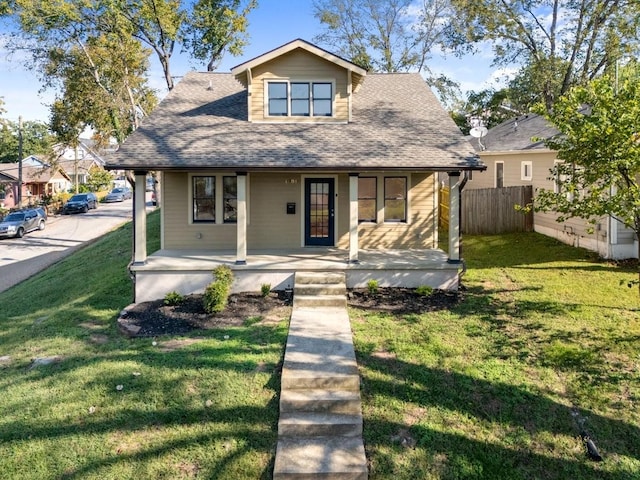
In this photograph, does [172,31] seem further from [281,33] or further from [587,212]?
[587,212]

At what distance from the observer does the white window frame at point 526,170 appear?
18828 mm

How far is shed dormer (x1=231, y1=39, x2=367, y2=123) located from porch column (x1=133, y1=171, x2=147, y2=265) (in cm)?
363

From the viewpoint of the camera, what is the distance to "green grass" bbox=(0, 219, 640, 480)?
224 inches

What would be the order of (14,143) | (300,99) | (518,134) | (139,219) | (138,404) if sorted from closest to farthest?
(138,404)
(139,219)
(300,99)
(518,134)
(14,143)

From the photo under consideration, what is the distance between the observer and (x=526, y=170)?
19266mm

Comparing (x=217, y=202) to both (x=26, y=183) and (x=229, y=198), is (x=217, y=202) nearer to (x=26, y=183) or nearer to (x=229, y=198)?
(x=229, y=198)

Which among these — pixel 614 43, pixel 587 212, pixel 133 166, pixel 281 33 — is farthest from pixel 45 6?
pixel 614 43

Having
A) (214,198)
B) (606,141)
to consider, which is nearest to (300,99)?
(214,198)

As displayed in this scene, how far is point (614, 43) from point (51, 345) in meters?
25.7

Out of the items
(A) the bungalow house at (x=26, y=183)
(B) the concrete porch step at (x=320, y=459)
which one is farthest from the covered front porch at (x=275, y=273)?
(A) the bungalow house at (x=26, y=183)

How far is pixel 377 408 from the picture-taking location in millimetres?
6512

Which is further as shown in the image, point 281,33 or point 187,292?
point 281,33

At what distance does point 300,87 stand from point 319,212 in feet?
11.4

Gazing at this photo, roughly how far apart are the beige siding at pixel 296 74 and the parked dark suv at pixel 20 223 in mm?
21992
